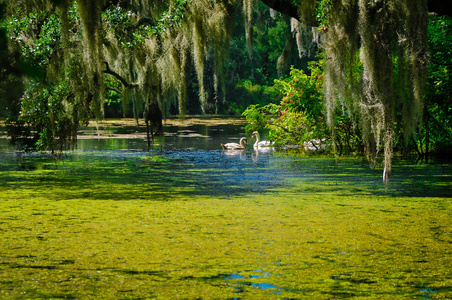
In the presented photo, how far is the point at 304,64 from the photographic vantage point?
45.2m

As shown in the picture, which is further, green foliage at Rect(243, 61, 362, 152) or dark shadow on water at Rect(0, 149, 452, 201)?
green foliage at Rect(243, 61, 362, 152)

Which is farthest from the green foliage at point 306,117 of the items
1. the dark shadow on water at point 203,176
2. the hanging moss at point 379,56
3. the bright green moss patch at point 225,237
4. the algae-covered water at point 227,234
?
the hanging moss at point 379,56

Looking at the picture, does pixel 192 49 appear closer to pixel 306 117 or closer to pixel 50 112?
pixel 50 112

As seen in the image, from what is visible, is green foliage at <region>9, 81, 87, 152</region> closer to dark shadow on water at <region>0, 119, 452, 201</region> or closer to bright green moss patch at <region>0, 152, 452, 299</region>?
dark shadow on water at <region>0, 119, 452, 201</region>

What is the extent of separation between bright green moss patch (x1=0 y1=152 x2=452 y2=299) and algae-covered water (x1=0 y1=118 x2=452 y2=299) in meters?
0.01

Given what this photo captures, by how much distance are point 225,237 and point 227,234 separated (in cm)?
15

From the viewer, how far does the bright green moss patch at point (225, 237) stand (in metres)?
3.98

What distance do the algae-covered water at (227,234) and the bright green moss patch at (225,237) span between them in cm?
1

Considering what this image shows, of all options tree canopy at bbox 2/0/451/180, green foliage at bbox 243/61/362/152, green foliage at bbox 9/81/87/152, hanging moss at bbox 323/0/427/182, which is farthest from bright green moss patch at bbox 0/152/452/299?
green foliage at bbox 243/61/362/152

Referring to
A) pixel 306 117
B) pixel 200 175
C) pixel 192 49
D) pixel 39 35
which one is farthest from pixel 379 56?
pixel 306 117

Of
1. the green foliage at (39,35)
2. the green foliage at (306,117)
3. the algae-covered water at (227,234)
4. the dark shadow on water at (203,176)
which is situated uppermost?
the green foliage at (39,35)

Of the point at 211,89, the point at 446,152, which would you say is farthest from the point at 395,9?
the point at 211,89

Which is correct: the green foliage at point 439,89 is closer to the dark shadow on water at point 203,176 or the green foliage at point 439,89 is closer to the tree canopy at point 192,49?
the tree canopy at point 192,49

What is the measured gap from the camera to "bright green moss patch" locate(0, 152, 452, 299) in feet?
13.0
